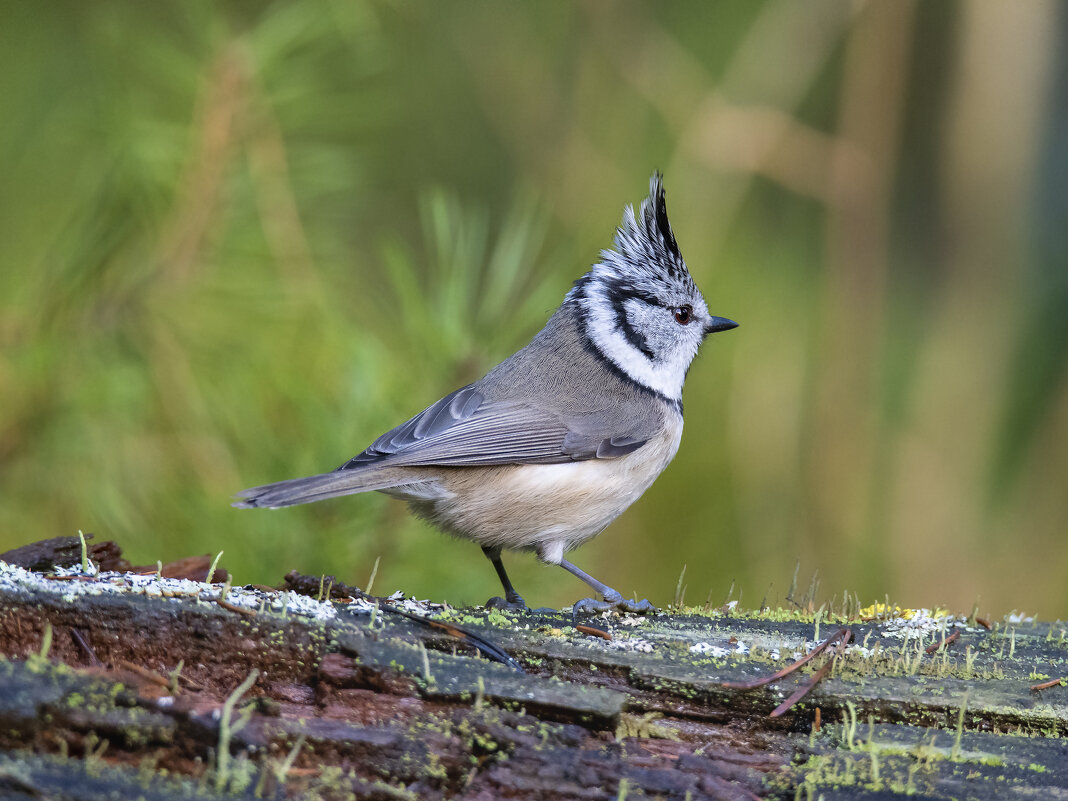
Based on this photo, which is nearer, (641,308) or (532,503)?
(532,503)

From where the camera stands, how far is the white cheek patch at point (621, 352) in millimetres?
3822

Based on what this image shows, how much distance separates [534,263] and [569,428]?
67 centimetres

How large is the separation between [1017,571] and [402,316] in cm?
293

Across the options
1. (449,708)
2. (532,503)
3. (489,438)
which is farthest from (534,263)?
(449,708)

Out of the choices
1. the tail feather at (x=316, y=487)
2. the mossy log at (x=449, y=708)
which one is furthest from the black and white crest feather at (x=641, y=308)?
the mossy log at (x=449, y=708)

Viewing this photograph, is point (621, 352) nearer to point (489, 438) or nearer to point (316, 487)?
point (489, 438)

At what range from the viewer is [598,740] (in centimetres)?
175

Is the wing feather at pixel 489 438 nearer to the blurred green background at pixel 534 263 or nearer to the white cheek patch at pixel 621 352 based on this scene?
the blurred green background at pixel 534 263

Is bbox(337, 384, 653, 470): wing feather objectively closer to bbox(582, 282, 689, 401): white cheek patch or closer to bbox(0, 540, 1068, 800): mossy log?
bbox(582, 282, 689, 401): white cheek patch

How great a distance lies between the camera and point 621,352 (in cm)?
386

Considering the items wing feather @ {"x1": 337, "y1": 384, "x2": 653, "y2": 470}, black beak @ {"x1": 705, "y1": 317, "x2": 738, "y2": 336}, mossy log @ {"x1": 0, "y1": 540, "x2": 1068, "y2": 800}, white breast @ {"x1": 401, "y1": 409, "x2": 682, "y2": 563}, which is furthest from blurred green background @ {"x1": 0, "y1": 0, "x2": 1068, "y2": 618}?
mossy log @ {"x1": 0, "y1": 540, "x2": 1068, "y2": 800}

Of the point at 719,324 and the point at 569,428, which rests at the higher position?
the point at 719,324

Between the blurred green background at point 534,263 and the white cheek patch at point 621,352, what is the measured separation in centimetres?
31

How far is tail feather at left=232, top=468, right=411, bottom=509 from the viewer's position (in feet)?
8.21
